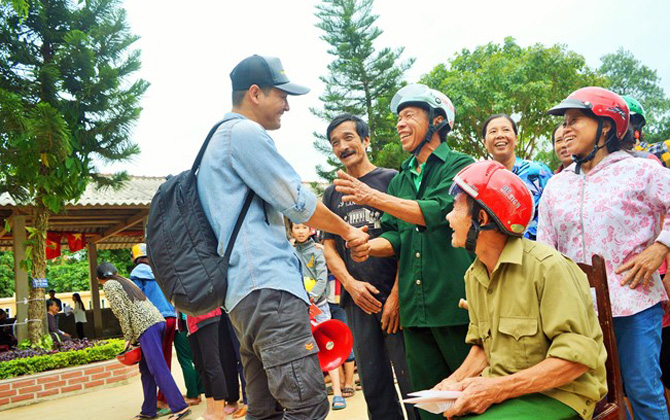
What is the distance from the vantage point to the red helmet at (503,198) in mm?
2010

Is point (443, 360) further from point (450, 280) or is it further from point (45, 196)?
point (45, 196)

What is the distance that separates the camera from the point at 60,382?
828cm

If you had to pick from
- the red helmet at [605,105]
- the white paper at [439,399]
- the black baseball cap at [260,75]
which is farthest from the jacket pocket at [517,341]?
the black baseball cap at [260,75]

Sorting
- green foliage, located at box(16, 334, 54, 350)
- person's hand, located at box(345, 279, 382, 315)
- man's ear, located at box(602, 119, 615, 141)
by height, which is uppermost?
man's ear, located at box(602, 119, 615, 141)

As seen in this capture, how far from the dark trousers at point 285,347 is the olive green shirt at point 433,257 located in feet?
2.29

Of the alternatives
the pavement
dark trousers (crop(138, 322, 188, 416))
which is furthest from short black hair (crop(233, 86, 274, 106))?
dark trousers (crop(138, 322, 188, 416))

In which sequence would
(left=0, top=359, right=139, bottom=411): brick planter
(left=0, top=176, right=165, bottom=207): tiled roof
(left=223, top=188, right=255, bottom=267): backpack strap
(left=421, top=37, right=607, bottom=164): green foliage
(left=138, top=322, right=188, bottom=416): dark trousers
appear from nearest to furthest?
1. (left=223, top=188, right=255, bottom=267): backpack strap
2. (left=138, top=322, right=188, bottom=416): dark trousers
3. (left=0, top=359, right=139, bottom=411): brick planter
4. (left=0, top=176, right=165, bottom=207): tiled roof
5. (left=421, top=37, right=607, bottom=164): green foliage

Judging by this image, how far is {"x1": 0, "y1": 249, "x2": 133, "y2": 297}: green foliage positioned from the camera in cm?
2925

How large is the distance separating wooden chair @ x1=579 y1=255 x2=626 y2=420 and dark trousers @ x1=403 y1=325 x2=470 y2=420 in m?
0.69

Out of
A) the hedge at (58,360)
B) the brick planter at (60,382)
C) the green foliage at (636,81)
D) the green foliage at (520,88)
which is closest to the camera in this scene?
the brick planter at (60,382)

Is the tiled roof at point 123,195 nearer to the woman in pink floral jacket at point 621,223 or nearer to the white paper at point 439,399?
the woman in pink floral jacket at point 621,223

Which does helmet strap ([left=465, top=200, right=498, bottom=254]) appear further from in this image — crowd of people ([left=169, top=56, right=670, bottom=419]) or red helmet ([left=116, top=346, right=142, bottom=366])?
red helmet ([left=116, top=346, right=142, bottom=366])

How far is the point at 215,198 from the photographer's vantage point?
7.93 feet

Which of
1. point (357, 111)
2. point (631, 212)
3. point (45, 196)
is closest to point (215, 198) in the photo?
point (631, 212)
